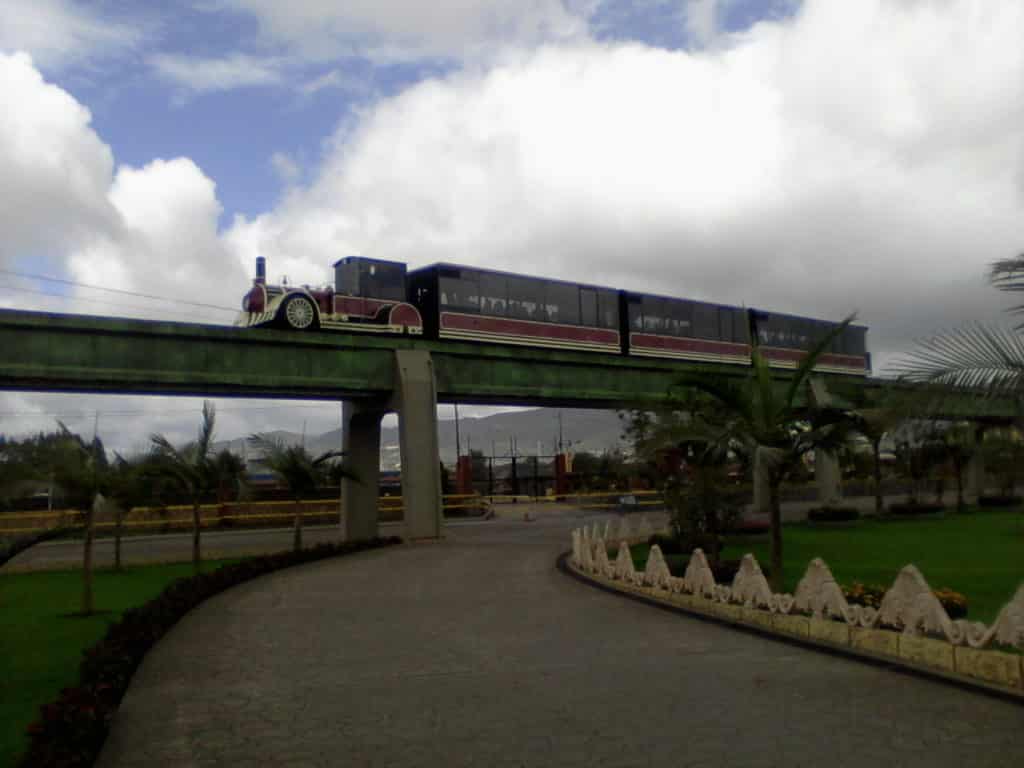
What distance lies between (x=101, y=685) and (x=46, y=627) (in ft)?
23.2

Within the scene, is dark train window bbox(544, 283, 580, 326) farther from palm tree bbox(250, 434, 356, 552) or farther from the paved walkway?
the paved walkway

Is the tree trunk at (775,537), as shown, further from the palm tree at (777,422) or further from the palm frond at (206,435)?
the palm frond at (206,435)

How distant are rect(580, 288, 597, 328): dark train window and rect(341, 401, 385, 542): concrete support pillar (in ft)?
28.2

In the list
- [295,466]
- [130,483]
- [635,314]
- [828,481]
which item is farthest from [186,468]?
[828,481]

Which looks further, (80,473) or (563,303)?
(563,303)

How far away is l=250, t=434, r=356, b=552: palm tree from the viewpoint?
21.3 meters

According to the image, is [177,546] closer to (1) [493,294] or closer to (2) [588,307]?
(1) [493,294]

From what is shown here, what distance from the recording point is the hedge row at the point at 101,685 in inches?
230

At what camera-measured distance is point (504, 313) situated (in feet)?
98.8

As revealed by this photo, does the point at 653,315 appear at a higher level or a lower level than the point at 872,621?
higher

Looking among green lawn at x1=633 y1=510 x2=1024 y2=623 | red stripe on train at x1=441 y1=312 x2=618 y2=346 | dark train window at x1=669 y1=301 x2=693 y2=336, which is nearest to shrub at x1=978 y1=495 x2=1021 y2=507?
green lawn at x1=633 y1=510 x2=1024 y2=623

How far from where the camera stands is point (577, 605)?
14062mm

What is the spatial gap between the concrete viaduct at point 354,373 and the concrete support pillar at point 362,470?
0.11 ft

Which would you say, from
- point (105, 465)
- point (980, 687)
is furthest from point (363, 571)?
point (980, 687)
